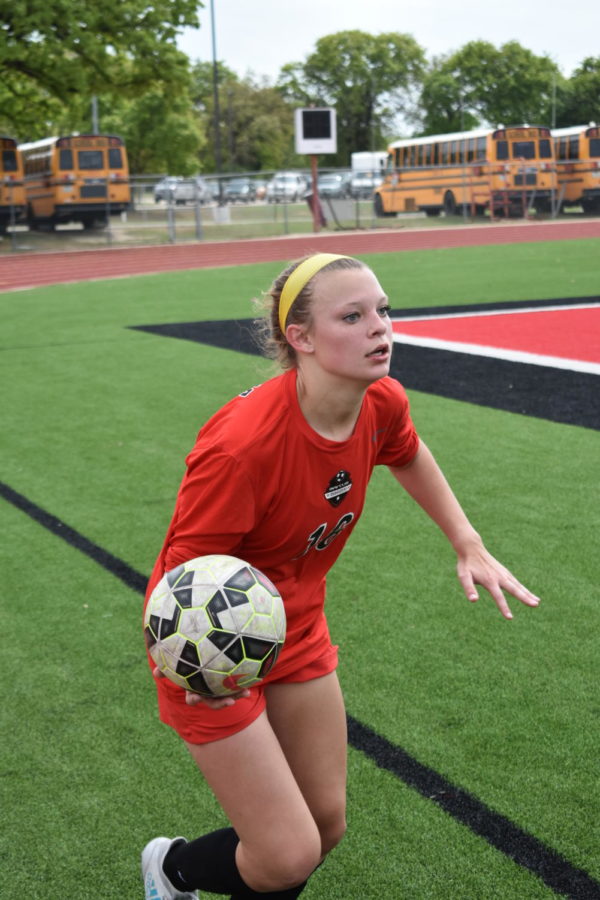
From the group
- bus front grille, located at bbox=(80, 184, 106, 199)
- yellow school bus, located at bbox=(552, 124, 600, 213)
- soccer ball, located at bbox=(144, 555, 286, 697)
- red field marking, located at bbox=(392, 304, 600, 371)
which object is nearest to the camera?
soccer ball, located at bbox=(144, 555, 286, 697)

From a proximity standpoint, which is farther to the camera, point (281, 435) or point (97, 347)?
point (97, 347)

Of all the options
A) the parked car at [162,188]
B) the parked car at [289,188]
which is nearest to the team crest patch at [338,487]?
the parked car at [162,188]

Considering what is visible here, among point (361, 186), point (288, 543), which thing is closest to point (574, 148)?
point (361, 186)

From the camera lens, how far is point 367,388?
2.91 meters

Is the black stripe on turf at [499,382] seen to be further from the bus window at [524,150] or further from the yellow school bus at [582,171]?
the yellow school bus at [582,171]

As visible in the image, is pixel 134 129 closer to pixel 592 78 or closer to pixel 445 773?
pixel 592 78

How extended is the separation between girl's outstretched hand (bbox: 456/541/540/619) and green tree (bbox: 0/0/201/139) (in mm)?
31906

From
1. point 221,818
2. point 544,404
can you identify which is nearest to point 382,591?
point 221,818

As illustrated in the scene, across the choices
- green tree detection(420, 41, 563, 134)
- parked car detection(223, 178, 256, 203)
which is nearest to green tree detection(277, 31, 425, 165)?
green tree detection(420, 41, 563, 134)

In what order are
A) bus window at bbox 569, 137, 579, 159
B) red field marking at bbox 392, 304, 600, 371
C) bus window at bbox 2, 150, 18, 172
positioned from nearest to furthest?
1. red field marking at bbox 392, 304, 600, 371
2. bus window at bbox 2, 150, 18, 172
3. bus window at bbox 569, 137, 579, 159

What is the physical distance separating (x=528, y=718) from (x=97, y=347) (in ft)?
32.6

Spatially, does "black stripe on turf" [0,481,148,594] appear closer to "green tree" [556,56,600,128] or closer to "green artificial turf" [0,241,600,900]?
"green artificial turf" [0,241,600,900]

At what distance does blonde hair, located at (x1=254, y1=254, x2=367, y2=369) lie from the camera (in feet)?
9.02

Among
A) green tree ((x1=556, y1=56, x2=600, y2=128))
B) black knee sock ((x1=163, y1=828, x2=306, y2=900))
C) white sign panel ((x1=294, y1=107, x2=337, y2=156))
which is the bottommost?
black knee sock ((x1=163, y1=828, x2=306, y2=900))
